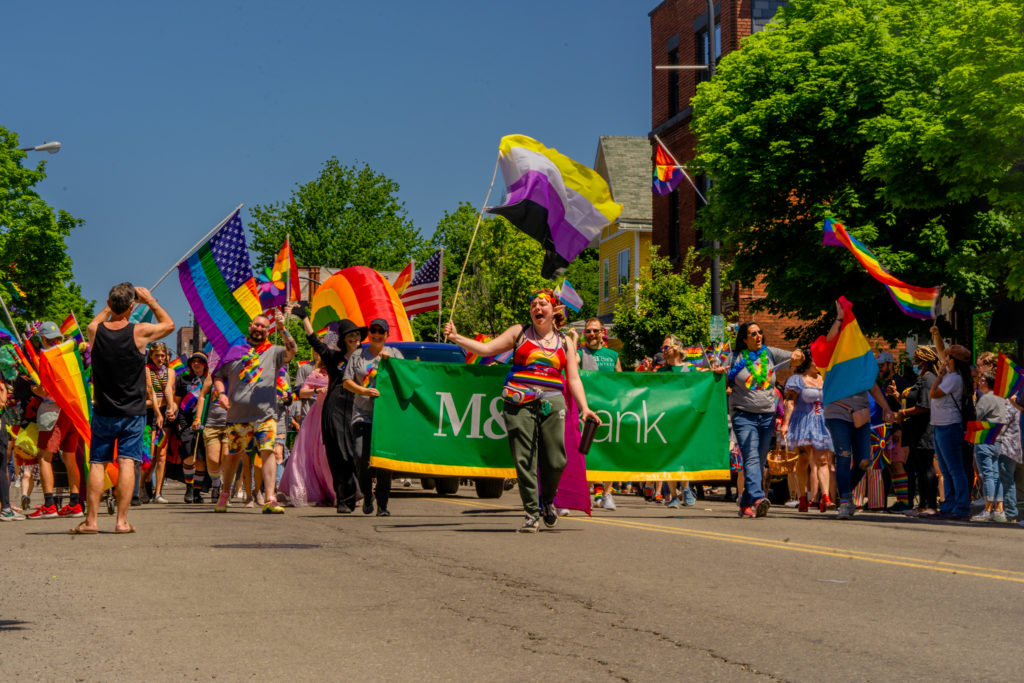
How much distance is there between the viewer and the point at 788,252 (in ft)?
103

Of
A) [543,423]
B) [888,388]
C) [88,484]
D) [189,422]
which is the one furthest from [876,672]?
[189,422]

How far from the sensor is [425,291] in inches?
1117

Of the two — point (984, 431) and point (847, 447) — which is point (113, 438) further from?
point (984, 431)

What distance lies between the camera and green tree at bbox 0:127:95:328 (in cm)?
5591

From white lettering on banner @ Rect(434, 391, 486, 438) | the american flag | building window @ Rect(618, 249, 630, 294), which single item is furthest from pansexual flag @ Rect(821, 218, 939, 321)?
building window @ Rect(618, 249, 630, 294)

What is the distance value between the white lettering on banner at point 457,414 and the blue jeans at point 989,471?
5563 mm

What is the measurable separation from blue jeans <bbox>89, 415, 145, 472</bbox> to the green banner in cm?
239

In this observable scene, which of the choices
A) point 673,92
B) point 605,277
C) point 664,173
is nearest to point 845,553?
point 664,173

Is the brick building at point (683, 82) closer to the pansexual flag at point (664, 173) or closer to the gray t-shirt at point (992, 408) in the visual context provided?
the pansexual flag at point (664, 173)

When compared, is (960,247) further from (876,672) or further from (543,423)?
(876,672)

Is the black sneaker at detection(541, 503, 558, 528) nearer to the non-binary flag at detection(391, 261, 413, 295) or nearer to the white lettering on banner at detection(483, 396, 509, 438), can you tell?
the white lettering on banner at detection(483, 396, 509, 438)

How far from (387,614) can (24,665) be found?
1.80 meters

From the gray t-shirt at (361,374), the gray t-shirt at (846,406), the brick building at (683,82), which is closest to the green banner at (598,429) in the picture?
the gray t-shirt at (361,374)

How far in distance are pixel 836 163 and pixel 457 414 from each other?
20.8 metres
